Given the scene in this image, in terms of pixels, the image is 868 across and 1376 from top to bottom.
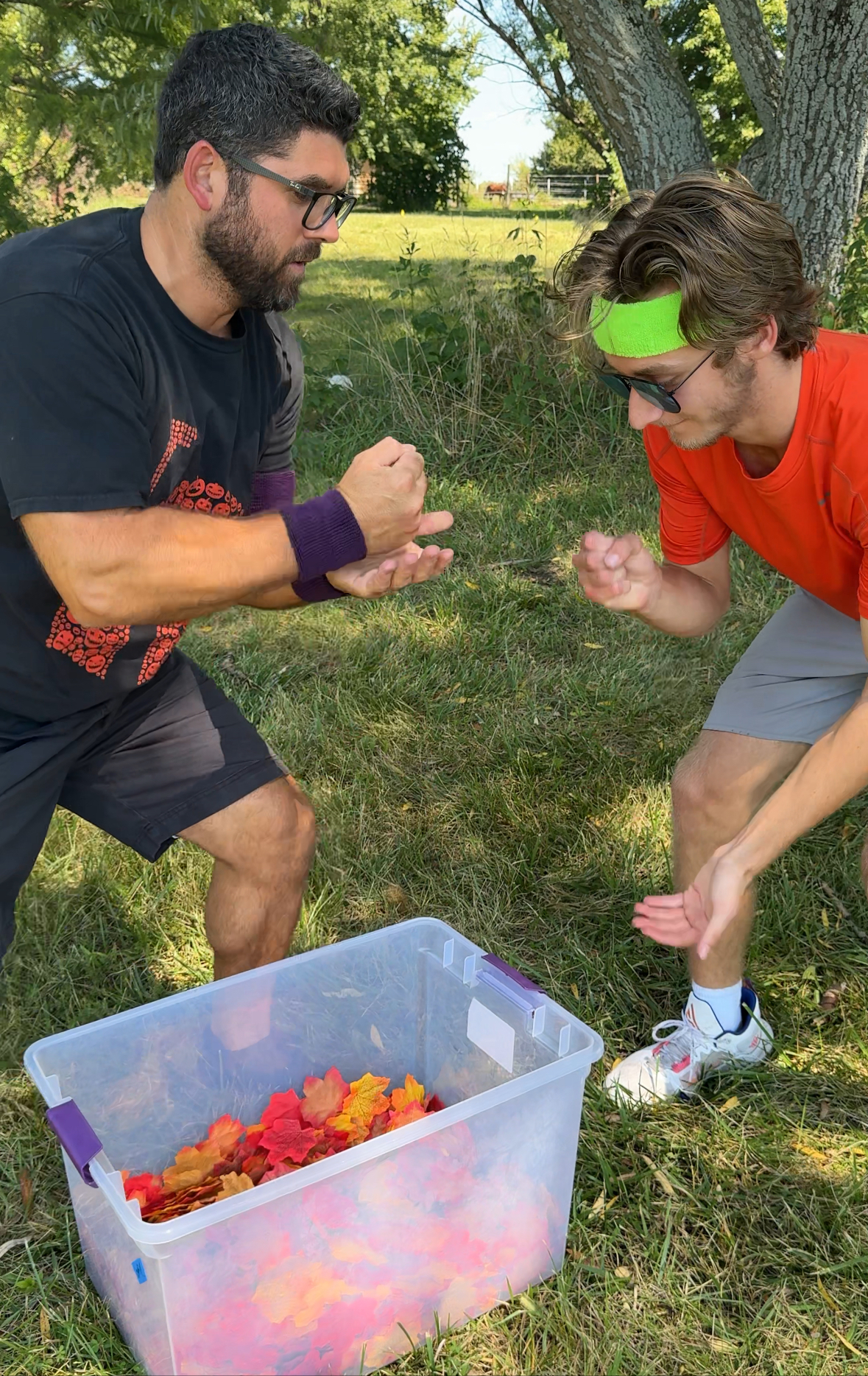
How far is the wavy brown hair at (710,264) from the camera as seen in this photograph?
2008 millimetres

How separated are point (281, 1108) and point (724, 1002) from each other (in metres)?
0.95

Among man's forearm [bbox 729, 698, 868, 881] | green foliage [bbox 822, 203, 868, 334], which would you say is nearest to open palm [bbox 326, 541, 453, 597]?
man's forearm [bbox 729, 698, 868, 881]

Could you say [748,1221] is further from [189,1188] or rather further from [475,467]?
[475,467]

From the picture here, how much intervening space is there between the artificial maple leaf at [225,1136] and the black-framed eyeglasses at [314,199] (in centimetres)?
166

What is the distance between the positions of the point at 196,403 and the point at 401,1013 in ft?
4.26

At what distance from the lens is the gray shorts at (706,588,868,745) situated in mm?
2334

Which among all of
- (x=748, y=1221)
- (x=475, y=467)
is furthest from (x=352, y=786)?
(x=475, y=467)

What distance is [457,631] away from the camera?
409 centimetres

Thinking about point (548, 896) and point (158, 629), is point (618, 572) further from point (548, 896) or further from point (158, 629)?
point (548, 896)

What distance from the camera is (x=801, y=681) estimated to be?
2.36m

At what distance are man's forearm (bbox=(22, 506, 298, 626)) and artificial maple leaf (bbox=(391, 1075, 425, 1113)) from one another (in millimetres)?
991

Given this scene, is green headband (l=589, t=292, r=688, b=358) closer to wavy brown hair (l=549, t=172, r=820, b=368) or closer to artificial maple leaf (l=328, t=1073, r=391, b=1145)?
wavy brown hair (l=549, t=172, r=820, b=368)

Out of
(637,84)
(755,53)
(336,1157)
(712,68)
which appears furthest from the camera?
(712,68)

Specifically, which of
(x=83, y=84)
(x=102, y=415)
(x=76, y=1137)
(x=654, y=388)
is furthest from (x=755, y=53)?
(x=76, y=1137)
